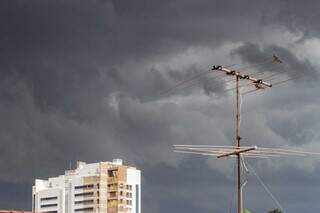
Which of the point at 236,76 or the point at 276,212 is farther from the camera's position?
the point at 276,212

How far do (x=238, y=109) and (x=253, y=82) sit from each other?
2.99 metres

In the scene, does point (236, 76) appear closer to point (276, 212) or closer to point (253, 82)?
point (253, 82)

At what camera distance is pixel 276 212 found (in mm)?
146500

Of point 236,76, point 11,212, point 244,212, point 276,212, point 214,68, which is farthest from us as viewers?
point 276,212

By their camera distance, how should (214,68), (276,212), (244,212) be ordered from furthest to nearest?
(276,212) → (244,212) → (214,68)

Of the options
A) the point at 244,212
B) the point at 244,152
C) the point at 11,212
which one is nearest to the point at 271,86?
the point at 244,152

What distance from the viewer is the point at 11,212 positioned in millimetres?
88562

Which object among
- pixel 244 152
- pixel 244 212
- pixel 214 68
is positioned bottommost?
pixel 244 212

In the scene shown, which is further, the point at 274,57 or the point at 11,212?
the point at 11,212

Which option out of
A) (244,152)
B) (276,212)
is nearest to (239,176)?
(244,152)

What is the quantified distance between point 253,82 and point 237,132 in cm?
→ 455

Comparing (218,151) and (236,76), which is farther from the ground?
(236,76)

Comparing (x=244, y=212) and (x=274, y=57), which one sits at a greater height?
(x=274, y=57)

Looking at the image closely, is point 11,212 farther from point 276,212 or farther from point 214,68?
point 276,212
